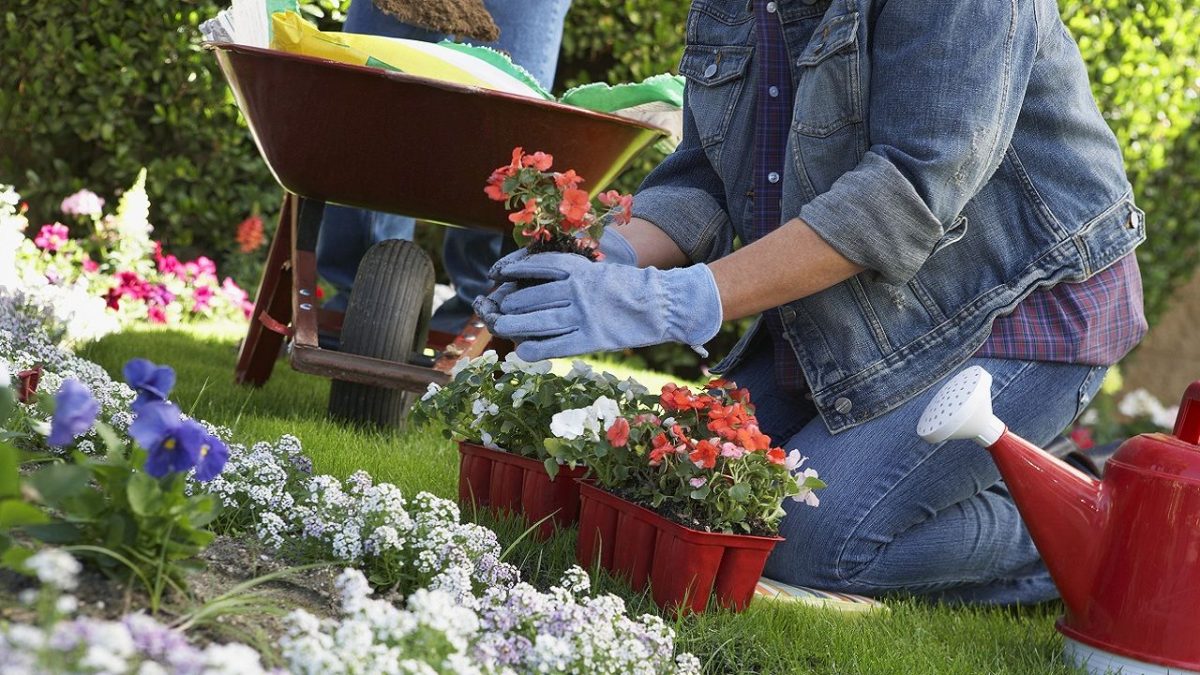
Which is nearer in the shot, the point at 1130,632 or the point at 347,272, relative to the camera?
the point at 1130,632

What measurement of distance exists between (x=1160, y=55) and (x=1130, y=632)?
3482 mm

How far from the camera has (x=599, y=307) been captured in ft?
5.65

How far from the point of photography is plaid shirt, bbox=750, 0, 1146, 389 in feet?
6.87

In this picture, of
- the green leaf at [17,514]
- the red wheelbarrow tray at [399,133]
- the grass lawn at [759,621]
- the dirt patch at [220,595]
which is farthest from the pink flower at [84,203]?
the green leaf at [17,514]

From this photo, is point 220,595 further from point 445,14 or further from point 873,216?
point 445,14

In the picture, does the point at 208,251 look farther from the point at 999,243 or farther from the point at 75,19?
the point at 999,243

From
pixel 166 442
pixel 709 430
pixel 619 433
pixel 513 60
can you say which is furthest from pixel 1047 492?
pixel 513 60

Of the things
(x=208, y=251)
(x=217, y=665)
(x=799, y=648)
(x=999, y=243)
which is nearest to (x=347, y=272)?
(x=208, y=251)

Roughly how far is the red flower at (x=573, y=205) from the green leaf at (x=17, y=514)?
83cm

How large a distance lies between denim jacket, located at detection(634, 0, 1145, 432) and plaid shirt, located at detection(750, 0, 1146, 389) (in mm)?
34

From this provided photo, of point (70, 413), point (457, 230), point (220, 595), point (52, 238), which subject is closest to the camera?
point (70, 413)

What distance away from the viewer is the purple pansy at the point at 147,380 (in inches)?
43.3

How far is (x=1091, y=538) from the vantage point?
1.72 meters

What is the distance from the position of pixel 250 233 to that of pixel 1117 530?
3.50m
